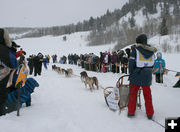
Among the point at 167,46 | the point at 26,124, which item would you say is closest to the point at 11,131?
the point at 26,124

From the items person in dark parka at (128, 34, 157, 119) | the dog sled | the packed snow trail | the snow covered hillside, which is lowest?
the packed snow trail

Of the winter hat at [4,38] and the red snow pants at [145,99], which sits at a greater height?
the winter hat at [4,38]

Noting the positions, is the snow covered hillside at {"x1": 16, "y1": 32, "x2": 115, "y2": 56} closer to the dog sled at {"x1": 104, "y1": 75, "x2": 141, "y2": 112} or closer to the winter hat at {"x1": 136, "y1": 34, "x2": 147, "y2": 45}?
the dog sled at {"x1": 104, "y1": 75, "x2": 141, "y2": 112}

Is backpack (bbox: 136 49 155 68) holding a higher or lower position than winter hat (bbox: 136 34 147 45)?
lower

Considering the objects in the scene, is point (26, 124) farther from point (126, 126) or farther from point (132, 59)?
point (132, 59)

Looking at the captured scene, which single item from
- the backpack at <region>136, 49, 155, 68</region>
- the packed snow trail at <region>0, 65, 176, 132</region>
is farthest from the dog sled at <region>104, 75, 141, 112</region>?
the backpack at <region>136, 49, 155, 68</region>

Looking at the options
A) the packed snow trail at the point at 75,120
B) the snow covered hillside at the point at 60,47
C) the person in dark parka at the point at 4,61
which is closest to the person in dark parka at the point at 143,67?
the packed snow trail at the point at 75,120

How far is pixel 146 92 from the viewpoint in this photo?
3.14 meters

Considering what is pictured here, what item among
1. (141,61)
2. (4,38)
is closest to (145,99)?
(141,61)

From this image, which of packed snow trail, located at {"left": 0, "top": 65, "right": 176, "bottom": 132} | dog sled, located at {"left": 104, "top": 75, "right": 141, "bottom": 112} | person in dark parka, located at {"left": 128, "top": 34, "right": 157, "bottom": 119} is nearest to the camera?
packed snow trail, located at {"left": 0, "top": 65, "right": 176, "bottom": 132}

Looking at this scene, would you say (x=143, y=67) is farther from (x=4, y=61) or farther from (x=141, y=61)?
(x=4, y=61)

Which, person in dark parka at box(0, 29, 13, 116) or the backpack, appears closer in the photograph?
person in dark parka at box(0, 29, 13, 116)

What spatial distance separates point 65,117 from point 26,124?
2.75 feet

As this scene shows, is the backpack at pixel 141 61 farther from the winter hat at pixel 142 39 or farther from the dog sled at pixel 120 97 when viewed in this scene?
the dog sled at pixel 120 97
